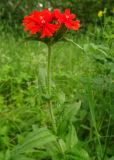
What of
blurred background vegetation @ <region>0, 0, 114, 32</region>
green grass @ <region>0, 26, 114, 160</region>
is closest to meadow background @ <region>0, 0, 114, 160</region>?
green grass @ <region>0, 26, 114, 160</region>

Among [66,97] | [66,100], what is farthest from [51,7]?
[66,100]

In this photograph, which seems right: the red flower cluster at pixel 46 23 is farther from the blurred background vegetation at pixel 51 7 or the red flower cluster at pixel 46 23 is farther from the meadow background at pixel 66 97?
the blurred background vegetation at pixel 51 7

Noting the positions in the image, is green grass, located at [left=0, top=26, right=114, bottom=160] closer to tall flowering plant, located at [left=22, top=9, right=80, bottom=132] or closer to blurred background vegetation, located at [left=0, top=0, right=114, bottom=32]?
tall flowering plant, located at [left=22, top=9, right=80, bottom=132]

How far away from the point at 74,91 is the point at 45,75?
67 centimetres

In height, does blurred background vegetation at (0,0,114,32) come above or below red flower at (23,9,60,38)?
above

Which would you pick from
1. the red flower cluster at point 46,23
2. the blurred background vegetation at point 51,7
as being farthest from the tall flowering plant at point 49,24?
the blurred background vegetation at point 51,7

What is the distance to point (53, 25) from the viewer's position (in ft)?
5.36

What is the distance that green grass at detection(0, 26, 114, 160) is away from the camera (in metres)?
1.86

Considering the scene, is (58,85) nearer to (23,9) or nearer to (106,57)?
(106,57)

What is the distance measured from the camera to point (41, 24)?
1.64m

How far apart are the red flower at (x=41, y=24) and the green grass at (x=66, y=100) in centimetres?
7

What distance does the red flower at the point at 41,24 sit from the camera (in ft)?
5.26

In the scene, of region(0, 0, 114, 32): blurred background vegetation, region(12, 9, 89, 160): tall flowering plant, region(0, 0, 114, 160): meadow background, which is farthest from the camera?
region(0, 0, 114, 32): blurred background vegetation

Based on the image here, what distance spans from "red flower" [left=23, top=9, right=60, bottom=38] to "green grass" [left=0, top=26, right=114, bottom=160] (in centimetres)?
7
